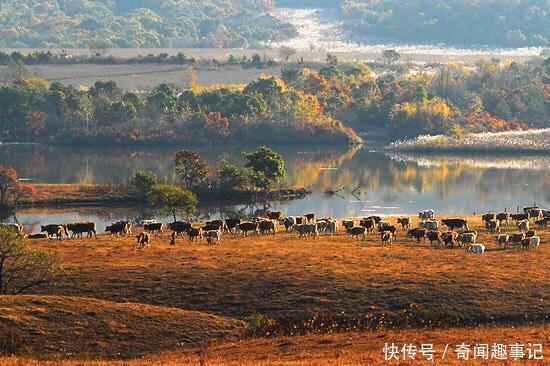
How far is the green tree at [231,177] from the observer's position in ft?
310

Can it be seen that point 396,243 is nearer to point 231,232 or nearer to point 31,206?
point 231,232

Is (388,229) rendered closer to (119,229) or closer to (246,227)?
(246,227)

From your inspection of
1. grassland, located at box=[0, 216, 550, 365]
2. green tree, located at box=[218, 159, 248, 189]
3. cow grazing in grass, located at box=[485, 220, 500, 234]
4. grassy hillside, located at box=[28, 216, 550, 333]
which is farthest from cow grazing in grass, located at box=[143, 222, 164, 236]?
green tree, located at box=[218, 159, 248, 189]

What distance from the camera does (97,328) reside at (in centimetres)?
4281

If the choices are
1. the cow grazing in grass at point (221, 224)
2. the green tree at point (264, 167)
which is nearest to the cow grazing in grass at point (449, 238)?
the cow grazing in grass at point (221, 224)

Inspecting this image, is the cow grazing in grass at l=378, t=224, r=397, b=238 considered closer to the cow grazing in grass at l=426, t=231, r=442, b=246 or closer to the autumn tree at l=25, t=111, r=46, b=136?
the cow grazing in grass at l=426, t=231, r=442, b=246

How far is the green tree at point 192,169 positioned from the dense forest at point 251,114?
60.6 m

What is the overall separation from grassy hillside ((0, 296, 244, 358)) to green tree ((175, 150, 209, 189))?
48762 mm

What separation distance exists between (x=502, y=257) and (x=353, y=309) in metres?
12.1

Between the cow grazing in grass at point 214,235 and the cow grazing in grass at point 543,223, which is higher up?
the cow grazing in grass at point 214,235

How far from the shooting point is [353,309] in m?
45.9

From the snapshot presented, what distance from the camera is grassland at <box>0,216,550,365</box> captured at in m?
41.2

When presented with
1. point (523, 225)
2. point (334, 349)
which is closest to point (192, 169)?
point (523, 225)

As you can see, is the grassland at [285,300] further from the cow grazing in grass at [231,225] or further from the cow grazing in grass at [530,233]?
the cow grazing in grass at [231,225]
